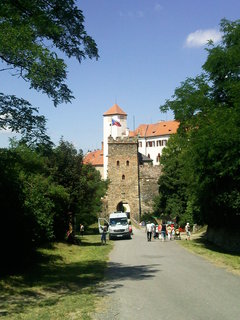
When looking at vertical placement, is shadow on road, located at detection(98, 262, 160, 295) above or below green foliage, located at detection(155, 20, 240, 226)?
below

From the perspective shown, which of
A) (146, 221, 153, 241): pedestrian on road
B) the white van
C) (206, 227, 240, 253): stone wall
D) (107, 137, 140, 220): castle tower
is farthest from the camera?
(107, 137, 140, 220): castle tower

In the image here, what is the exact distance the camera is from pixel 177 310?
7.25 m

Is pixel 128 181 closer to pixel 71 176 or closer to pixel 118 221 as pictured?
pixel 118 221

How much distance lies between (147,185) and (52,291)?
2277 inches

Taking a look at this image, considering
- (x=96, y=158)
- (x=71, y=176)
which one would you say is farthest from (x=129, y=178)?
(x=71, y=176)

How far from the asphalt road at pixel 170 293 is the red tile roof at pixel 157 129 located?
8593cm

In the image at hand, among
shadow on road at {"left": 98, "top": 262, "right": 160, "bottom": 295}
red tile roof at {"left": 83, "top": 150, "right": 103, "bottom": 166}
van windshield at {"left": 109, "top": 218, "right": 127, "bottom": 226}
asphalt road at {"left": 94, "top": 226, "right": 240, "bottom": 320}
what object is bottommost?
shadow on road at {"left": 98, "top": 262, "right": 160, "bottom": 295}

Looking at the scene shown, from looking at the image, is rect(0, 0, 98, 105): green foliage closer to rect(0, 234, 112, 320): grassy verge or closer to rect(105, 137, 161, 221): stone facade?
rect(0, 234, 112, 320): grassy verge

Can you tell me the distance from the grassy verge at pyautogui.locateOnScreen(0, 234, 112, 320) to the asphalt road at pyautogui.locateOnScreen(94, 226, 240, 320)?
45cm

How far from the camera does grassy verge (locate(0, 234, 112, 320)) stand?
743 centimetres

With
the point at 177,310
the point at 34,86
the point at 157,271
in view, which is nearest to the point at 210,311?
the point at 177,310

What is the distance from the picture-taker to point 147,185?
67250mm

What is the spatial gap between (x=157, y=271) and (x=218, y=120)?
1032 cm

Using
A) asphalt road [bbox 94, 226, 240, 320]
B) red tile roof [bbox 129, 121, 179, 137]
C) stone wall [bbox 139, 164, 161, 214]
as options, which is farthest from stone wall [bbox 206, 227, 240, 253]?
red tile roof [bbox 129, 121, 179, 137]
